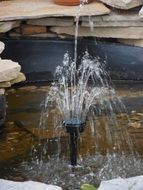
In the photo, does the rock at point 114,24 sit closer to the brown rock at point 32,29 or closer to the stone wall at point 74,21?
the stone wall at point 74,21

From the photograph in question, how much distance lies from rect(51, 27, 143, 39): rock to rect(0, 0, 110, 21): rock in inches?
8.9

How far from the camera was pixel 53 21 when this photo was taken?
259 inches

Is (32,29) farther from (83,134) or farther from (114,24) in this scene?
(83,134)

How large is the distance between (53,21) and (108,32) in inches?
24.8

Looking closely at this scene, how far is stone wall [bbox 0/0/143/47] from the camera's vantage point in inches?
252

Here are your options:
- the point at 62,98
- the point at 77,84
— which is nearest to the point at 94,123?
the point at 62,98

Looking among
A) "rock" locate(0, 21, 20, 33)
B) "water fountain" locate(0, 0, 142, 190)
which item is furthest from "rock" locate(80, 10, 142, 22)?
"rock" locate(0, 21, 20, 33)

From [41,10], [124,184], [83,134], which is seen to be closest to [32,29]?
[41,10]

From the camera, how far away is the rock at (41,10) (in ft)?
21.0

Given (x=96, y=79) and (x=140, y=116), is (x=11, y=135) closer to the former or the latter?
(x=140, y=116)

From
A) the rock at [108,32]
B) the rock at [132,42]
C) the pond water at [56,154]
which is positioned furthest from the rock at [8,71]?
the rock at [132,42]

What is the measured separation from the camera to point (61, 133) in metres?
4.96

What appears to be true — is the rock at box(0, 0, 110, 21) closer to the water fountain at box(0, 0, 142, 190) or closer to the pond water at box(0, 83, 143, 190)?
the water fountain at box(0, 0, 142, 190)

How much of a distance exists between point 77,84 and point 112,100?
1.97 feet
